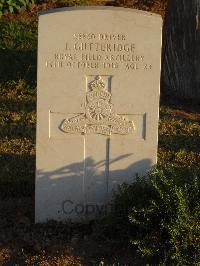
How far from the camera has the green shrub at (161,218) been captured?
4.67 m

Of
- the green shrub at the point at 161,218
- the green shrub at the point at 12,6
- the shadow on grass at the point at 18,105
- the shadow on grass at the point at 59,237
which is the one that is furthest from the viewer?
the green shrub at the point at 12,6

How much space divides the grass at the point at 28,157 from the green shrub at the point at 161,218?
0.50ft

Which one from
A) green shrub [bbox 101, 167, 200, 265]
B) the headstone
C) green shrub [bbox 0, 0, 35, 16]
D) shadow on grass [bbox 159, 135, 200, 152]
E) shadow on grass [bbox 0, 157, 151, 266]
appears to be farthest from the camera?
green shrub [bbox 0, 0, 35, 16]

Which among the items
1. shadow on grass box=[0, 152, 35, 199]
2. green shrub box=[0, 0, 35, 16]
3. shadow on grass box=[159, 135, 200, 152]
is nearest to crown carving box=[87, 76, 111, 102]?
shadow on grass box=[0, 152, 35, 199]

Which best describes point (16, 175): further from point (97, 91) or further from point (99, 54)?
point (99, 54)

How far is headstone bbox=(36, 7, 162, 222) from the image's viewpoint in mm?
5059

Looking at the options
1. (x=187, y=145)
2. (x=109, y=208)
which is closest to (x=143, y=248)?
(x=109, y=208)

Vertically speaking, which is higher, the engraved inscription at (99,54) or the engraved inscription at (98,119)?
the engraved inscription at (99,54)

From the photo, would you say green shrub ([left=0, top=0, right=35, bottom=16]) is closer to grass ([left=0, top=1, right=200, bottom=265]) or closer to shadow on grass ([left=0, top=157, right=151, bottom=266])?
grass ([left=0, top=1, right=200, bottom=265])

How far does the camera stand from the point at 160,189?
4879 millimetres

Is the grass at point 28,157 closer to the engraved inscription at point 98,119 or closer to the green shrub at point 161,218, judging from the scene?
the green shrub at point 161,218

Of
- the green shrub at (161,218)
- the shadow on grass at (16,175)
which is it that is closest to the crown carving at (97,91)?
the green shrub at (161,218)

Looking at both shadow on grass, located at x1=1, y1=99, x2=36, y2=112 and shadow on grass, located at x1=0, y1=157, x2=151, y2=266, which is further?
shadow on grass, located at x1=1, y1=99, x2=36, y2=112

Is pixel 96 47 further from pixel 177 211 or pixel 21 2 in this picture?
pixel 21 2
